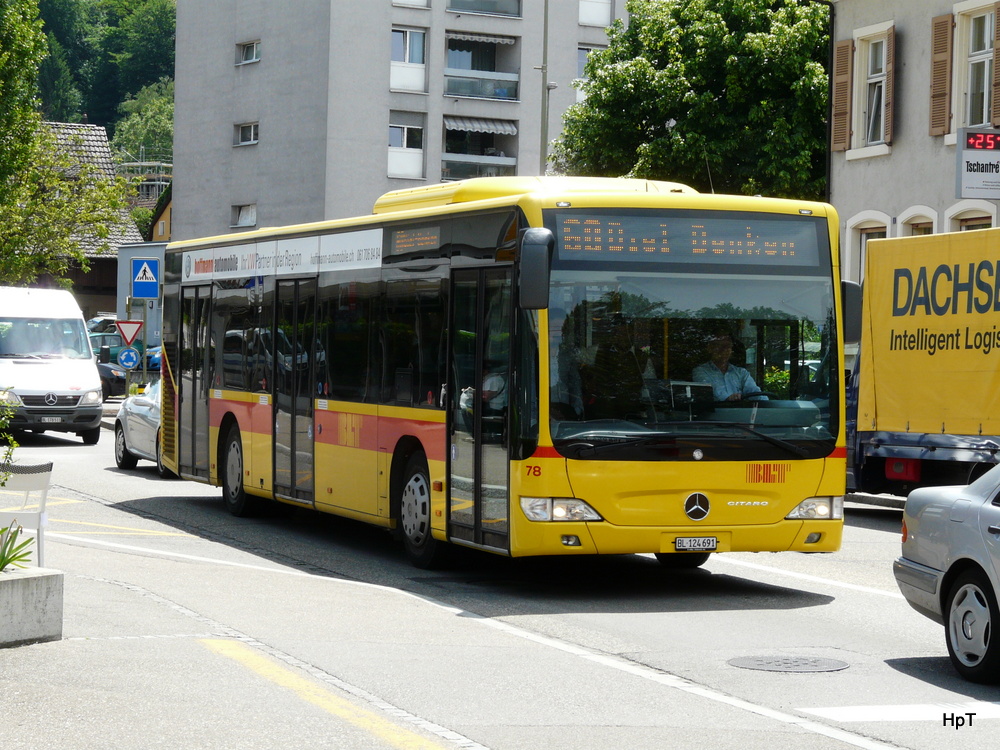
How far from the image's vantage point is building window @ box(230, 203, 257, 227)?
5591cm

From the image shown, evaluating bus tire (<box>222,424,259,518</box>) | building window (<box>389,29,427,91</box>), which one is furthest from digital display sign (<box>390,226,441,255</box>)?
building window (<box>389,29,427,91</box>)

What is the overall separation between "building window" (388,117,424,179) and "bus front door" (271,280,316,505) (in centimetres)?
3918

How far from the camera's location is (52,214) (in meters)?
46.8

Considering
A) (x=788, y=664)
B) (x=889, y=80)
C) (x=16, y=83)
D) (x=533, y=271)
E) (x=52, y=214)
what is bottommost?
(x=788, y=664)

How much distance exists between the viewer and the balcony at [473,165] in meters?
56.1

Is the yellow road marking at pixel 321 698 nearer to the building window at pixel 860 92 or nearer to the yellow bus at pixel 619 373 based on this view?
the yellow bus at pixel 619 373

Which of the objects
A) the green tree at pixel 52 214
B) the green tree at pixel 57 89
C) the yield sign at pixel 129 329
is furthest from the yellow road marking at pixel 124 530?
the green tree at pixel 57 89

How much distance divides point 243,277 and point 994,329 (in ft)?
25.1

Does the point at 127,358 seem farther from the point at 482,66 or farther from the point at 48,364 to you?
the point at 482,66

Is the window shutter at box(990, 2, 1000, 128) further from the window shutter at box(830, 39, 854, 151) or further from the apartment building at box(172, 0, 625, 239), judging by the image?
the apartment building at box(172, 0, 625, 239)

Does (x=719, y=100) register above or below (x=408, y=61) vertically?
below

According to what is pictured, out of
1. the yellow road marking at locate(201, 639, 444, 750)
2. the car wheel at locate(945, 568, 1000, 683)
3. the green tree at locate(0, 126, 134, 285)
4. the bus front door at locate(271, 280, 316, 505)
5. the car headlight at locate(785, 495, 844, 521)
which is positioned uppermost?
the green tree at locate(0, 126, 134, 285)

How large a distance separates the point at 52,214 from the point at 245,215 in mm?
10571

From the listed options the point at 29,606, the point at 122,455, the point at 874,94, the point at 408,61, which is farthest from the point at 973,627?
the point at 408,61
